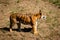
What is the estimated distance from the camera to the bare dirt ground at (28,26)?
8555 mm

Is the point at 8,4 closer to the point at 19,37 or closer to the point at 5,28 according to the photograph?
the point at 5,28

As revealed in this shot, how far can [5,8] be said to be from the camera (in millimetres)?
11953

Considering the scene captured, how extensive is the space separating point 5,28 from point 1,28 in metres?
0.19

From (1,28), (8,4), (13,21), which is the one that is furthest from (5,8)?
(13,21)

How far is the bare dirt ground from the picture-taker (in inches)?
337

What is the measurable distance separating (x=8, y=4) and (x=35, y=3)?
171cm

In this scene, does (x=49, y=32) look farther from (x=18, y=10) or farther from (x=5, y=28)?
(x=18, y=10)

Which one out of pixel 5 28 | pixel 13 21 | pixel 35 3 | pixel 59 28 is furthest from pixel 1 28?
pixel 35 3

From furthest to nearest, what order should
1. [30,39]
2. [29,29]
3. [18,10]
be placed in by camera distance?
1. [18,10]
2. [29,29]
3. [30,39]

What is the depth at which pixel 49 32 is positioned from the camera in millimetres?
8844

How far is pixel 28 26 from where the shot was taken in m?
9.56

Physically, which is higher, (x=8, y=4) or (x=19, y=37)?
(x=8, y=4)

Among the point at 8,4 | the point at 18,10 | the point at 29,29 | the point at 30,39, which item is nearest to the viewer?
the point at 30,39

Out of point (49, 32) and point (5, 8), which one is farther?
point (5, 8)
